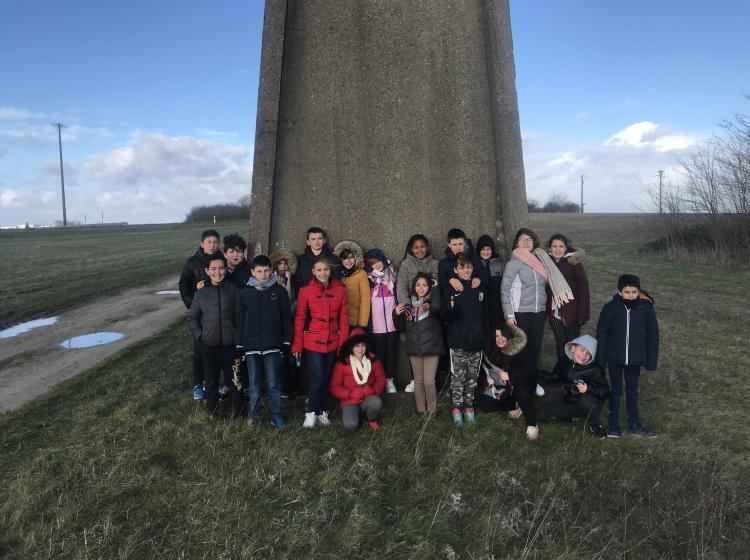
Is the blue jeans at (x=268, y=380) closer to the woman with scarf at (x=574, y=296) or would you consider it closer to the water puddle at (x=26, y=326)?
the woman with scarf at (x=574, y=296)

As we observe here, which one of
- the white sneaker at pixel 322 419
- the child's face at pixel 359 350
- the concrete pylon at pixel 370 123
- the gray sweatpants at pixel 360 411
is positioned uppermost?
the concrete pylon at pixel 370 123

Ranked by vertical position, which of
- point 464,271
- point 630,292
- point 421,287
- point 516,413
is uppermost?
point 464,271

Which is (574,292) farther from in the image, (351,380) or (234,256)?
(234,256)

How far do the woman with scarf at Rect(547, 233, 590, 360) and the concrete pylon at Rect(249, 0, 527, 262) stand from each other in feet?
2.00

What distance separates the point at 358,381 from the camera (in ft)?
15.4

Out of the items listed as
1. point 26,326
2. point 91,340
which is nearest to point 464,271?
point 91,340

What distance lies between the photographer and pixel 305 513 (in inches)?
126

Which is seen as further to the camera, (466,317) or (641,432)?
(466,317)

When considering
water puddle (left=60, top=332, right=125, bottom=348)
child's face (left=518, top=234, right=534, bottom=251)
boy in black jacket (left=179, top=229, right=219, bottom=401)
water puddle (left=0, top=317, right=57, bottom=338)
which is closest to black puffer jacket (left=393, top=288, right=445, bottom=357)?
child's face (left=518, top=234, right=534, bottom=251)

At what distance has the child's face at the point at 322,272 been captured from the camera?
15.2ft

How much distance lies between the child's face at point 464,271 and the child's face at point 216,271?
232 centimetres

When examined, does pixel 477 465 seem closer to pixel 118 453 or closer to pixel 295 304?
pixel 295 304

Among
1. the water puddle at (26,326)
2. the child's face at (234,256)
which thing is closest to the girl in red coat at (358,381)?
the child's face at (234,256)

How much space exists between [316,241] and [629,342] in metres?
3.13
